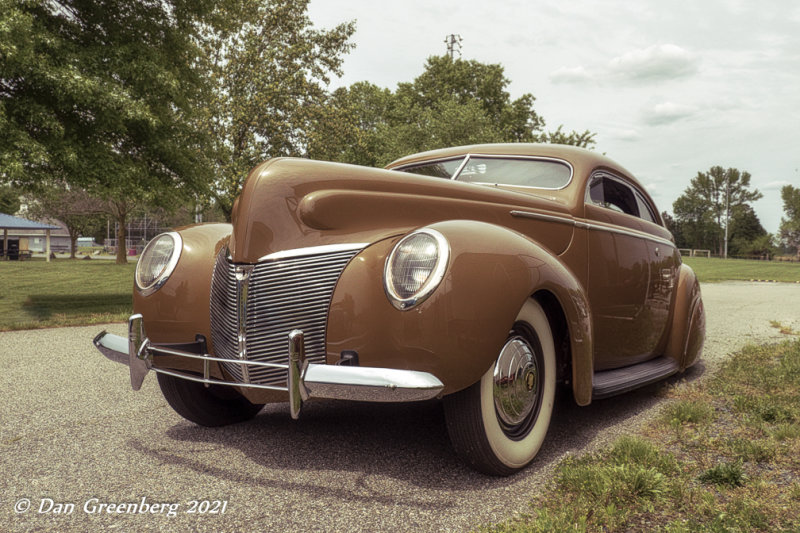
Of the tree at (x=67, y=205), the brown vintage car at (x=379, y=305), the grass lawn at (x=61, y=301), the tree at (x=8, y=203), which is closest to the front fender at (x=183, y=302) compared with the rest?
the brown vintage car at (x=379, y=305)

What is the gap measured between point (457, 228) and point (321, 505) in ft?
4.01

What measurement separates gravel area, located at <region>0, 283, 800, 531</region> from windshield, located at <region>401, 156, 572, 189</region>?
146cm

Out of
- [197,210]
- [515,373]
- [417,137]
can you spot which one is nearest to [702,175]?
[417,137]

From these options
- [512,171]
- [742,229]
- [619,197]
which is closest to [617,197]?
[619,197]

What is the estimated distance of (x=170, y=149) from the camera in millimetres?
10586

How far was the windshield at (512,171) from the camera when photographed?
12.3 ft

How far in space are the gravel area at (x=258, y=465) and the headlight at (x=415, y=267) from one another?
0.81m

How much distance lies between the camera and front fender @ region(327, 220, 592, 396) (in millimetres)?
2252

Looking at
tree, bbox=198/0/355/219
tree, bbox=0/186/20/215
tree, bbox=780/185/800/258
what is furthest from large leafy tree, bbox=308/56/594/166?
tree, bbox=780/185/800/258

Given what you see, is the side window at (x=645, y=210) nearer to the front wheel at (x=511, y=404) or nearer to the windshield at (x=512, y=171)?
the windshield at (x=512, y=171)

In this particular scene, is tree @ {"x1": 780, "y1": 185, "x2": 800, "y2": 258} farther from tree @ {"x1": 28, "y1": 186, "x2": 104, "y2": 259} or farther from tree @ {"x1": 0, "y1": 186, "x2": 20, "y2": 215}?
tree @ {"x1": 0, "y1": 186, "x2": 20, "y2": 215}

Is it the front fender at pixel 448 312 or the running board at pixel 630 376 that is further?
the running board at pixel 630 376

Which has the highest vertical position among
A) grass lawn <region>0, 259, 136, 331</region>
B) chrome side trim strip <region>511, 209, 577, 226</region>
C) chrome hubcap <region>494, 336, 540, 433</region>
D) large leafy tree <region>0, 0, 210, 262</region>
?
large leafy tree <region>0, 0, 210, 262</region>

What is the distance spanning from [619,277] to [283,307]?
2.21 meters
